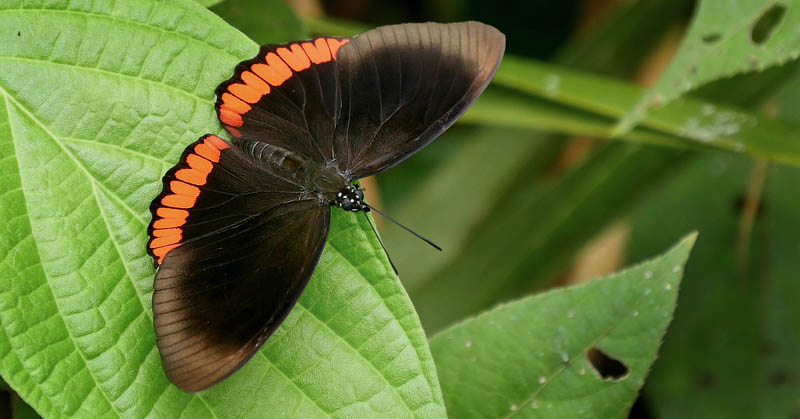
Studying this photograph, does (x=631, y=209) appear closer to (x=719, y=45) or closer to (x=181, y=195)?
(x=719, y=45)

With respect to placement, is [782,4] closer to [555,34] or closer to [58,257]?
[58,257]

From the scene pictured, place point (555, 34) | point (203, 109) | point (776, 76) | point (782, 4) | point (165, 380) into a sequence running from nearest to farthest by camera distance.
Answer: point (165, 380), point (203, 109), point (782, 4), point (776, 76), point (555, 34)

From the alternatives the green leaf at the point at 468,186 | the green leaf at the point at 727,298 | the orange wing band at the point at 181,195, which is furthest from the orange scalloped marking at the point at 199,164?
the green leaf at the point at 727,298

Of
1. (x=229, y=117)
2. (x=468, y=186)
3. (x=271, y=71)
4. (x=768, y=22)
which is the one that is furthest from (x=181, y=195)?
(x=468, y=186)

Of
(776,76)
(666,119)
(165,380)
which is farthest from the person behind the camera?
(776,76)

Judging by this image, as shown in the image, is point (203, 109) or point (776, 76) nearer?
point (203, 109)

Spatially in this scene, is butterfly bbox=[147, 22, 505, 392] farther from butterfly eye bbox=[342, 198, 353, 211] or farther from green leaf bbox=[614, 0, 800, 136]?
green leaf bbox=[614, 0, 800, 136]

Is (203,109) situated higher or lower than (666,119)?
lower

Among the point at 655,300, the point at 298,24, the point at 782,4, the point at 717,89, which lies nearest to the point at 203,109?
the point at 298,24
